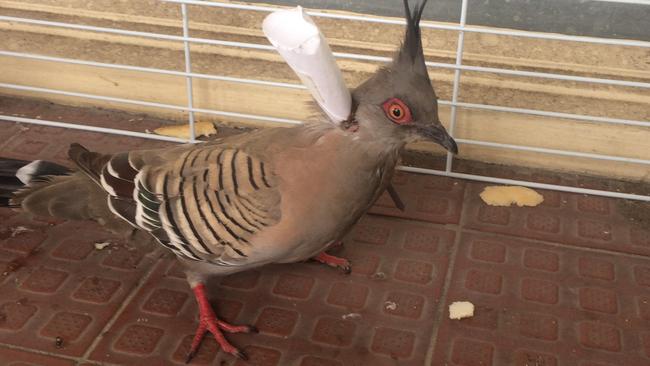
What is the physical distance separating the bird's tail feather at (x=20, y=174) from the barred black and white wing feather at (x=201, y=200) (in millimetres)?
269

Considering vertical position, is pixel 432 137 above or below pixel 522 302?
above

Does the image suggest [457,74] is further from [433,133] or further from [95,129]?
[95,129]

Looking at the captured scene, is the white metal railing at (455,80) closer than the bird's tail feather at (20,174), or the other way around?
the bird's tail feather at (20,174)

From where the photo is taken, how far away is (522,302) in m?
1.91

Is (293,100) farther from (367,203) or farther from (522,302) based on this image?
(522,302)

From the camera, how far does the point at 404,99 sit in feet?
5.56

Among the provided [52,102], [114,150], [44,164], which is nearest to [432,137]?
[44,164]

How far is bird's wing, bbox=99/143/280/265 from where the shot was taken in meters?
1.70

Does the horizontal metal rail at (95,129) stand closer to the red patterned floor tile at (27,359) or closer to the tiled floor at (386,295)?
the tiled floor at (386,295)

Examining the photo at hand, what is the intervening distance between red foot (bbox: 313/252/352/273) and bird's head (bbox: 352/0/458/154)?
1.51ft

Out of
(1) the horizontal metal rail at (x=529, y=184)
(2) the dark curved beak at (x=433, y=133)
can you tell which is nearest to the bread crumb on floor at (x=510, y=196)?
(1) the horizontal metal rail at (x=529, y=184)

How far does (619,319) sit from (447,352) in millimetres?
481

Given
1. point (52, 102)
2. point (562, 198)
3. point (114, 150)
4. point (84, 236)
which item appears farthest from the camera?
point (52, 102)

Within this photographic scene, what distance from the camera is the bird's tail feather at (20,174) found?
6.47 feet
